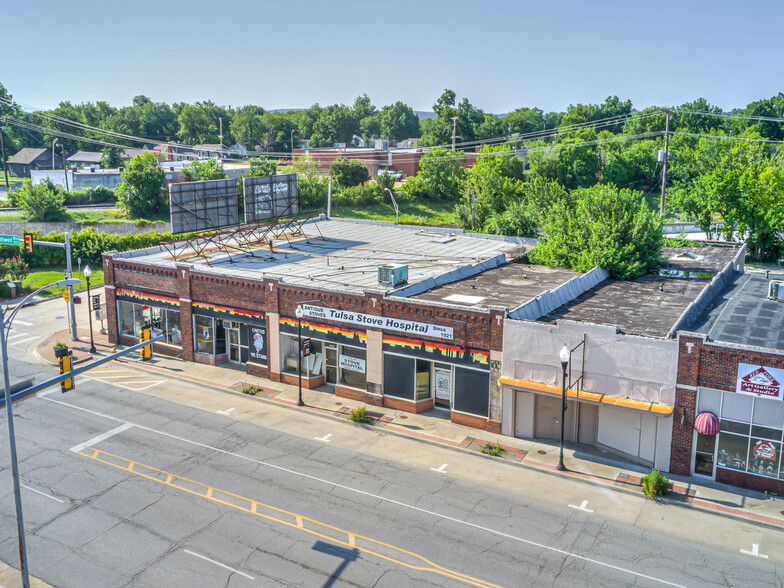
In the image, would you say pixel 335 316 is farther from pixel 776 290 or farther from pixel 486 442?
pixel 776 290

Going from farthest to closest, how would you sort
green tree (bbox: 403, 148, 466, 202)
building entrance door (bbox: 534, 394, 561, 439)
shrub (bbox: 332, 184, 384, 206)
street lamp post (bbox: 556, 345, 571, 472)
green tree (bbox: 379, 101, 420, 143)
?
green tree (bbox: 379, 101, 420, 143) → green tree (bbox: 403, 148, 466, 202) → shrub (bbox: 332, 184, 384, 206) → building entrance door (bbox: 534, 394, 561, 439) → street lamp post (bbox: 556, 345, 571, 472)

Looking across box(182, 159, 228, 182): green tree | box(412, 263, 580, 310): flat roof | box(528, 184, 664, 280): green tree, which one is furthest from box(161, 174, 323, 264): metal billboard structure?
box(182, 159, 228, 182): green tree

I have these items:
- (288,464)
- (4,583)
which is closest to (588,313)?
(288,464)

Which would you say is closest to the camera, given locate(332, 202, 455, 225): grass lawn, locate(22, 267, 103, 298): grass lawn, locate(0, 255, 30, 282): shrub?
locate(22, 267, 103, 298): grass lawn

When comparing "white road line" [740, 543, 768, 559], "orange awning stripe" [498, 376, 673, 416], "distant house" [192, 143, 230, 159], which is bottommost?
"white road line" [740, 543, 768, 559]

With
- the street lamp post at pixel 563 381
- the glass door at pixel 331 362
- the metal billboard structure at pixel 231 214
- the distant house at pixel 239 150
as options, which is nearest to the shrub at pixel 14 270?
the metal billboard structure at pixel 231 214

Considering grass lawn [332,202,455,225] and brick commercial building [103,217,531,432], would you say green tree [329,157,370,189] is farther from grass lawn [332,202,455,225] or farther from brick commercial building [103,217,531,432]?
brick commercial building [103,217,531,432]

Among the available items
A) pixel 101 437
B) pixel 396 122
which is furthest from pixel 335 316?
pixel 396 122
